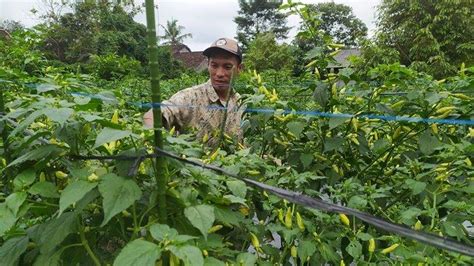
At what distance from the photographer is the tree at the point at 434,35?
15195mm

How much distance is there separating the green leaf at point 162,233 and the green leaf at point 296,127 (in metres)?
0.80

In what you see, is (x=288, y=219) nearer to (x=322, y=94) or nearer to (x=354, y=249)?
(x=354, y=249)

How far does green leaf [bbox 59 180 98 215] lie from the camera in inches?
37.4

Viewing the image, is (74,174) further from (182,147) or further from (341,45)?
(341,45)

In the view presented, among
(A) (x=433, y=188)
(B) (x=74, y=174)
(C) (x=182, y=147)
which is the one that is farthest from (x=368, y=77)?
(B) (x=74, y=174)

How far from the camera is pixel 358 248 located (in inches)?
51.3

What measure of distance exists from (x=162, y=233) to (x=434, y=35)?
17.1 metres

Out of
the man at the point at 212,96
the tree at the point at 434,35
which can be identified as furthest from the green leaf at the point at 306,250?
the tree at the point at 434,35

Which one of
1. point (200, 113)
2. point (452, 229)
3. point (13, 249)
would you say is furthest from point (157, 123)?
point (200, 113)

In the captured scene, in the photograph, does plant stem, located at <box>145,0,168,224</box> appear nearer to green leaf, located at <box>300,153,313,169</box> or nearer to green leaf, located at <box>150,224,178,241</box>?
green leaf, located at <box>150,224,178,241</box>

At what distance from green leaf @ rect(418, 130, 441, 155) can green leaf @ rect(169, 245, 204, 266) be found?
0.99m

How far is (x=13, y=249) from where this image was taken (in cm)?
111

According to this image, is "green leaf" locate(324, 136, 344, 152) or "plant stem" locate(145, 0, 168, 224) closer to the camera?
"plant stem" locate(145, 0, 168, 224)

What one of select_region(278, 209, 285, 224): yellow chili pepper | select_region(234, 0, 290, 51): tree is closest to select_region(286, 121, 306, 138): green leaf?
select_region(278, 209, 285, 224): yellow chili pepper
